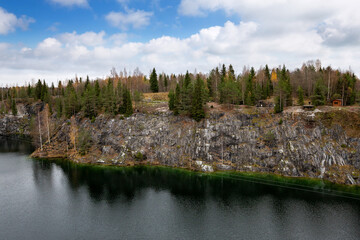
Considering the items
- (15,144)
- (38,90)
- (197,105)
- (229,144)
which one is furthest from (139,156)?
(38,90)

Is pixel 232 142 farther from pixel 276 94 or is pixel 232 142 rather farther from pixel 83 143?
pixel 83 143

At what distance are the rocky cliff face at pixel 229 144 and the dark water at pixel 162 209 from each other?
27.6 feet

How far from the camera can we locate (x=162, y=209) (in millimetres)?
47156

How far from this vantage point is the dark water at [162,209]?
1522 inches

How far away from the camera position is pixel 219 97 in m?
92.9

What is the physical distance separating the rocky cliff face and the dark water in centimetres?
840

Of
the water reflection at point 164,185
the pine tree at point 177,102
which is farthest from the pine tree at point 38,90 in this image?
the pine tree at point 177,102

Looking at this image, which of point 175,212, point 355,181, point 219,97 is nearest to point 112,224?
point 175,212

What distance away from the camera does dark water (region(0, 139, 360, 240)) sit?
38.7 m

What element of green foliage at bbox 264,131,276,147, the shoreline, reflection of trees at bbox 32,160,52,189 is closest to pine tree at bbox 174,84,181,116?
the shoreline

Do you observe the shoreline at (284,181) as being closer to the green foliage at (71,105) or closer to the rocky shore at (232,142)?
the rocky shore at (232,142)

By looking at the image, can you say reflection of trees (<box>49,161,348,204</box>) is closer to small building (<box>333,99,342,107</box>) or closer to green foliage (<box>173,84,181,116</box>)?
green foliage (<box>173,84,181,116</box>)

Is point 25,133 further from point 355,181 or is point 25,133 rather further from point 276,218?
point 355,181

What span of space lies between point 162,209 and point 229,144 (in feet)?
110
